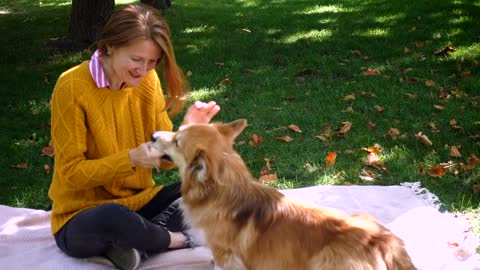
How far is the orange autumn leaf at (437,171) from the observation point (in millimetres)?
4801

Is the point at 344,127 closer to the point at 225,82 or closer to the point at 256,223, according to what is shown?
the point at 225,82

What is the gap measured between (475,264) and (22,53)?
8142mm

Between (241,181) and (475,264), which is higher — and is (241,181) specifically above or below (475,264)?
above

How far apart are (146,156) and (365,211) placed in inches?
79.7

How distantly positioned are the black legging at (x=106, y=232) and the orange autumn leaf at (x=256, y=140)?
86.0 inches

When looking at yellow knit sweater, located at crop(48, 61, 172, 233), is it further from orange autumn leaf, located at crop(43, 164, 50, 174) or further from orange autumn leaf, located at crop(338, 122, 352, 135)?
orange autumn leaf, located at crop(338, 122, 352, 135)

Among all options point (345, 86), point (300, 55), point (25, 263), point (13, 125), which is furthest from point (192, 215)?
point (300, 55)

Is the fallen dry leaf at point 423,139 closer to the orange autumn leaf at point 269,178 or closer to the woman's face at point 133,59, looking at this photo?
the orange autumn leaf at point 269,178

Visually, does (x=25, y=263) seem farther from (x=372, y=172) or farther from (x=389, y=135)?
(x=389, y=135)

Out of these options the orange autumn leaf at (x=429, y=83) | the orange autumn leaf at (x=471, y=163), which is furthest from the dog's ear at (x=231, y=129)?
the orange autumn leaf at (x=429, y=83)

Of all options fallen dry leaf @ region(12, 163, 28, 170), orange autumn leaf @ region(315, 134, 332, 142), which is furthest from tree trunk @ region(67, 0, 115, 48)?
orange autumn leaf @ region(315, 134, 332, 142)

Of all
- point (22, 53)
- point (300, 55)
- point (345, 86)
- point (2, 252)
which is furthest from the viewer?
point (22, 53)

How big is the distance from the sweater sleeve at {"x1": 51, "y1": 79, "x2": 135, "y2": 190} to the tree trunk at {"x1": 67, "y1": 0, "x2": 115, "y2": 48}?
20.8 ft

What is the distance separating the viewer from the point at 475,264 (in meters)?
3.55
